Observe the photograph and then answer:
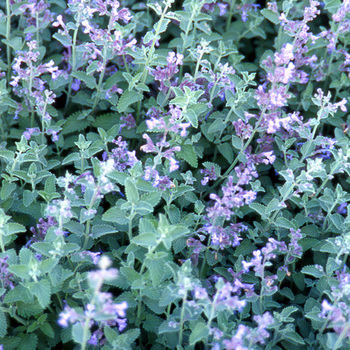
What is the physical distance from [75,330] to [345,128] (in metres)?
3.01

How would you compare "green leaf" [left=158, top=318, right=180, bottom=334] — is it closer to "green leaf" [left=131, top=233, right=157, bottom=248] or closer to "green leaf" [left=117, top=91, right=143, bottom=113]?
"green leaf" [left=131, top=233, right=157, bottom=248]

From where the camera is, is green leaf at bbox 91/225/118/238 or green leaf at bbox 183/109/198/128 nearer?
green leaf at bbox 91/225/118/238

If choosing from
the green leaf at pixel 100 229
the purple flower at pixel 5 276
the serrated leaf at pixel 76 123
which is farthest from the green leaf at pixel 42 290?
the serrated leaf at pixel 76 123

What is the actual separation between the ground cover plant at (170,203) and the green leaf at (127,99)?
0.01 metres

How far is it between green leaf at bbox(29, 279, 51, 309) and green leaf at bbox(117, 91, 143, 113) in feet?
5.38

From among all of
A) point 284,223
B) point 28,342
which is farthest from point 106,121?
point 28,342

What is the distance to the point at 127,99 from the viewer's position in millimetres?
3996

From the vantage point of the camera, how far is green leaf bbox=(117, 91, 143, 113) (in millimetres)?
3947

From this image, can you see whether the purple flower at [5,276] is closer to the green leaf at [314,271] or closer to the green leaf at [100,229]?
the green leaf at [100,229]

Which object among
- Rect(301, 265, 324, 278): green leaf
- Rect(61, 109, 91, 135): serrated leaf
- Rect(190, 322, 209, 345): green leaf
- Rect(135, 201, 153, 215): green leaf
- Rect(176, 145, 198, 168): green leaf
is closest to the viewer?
Rect(190, 322, 209, 345): green leaf

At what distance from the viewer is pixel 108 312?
2387mm

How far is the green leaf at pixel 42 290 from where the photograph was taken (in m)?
2.74

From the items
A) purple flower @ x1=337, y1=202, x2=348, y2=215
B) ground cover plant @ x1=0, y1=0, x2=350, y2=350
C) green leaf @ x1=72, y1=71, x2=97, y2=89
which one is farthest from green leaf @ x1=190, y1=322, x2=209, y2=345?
green leaf @ x1=72, y1=71, x2=97, y2=89

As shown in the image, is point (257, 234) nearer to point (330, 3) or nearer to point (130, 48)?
point (130, 48)
